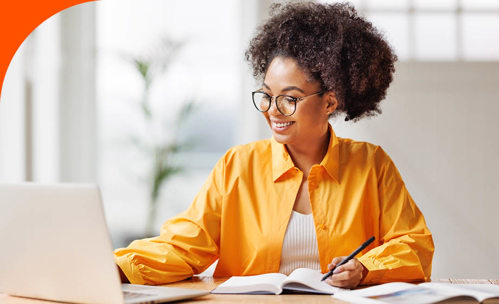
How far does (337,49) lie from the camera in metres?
1.76

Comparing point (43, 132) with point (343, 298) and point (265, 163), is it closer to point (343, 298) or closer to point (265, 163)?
point (265, 163)

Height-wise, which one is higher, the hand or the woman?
the woman

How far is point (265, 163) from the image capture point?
6.11 feet

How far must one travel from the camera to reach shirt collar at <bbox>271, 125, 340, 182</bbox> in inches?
70.9

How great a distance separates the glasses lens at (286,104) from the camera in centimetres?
173

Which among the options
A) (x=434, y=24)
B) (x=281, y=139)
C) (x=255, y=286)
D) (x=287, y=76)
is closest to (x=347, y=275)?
(x=255, y=286)

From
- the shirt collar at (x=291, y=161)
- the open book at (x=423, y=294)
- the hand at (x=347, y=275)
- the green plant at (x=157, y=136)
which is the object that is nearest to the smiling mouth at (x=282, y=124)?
the shirt collar at (x=291, y=161)

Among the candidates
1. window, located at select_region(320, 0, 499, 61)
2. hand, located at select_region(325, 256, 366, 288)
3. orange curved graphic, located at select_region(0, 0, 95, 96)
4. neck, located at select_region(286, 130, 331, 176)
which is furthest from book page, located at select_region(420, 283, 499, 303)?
orange curved graphic, located at select_region(0, 0, 95, 96)

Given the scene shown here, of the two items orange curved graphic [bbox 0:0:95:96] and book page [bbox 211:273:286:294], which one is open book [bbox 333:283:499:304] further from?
orange curved graphic [bbox 0:0:95:96]

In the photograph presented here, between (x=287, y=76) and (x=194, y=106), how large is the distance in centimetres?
234

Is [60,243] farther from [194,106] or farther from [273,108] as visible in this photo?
[194,106]

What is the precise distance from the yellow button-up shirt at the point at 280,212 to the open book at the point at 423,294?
323 mm

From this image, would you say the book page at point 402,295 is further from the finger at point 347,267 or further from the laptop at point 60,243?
the laptop at point 60,243

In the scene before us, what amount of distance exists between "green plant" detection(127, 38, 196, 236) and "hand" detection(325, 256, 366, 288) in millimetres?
2575
